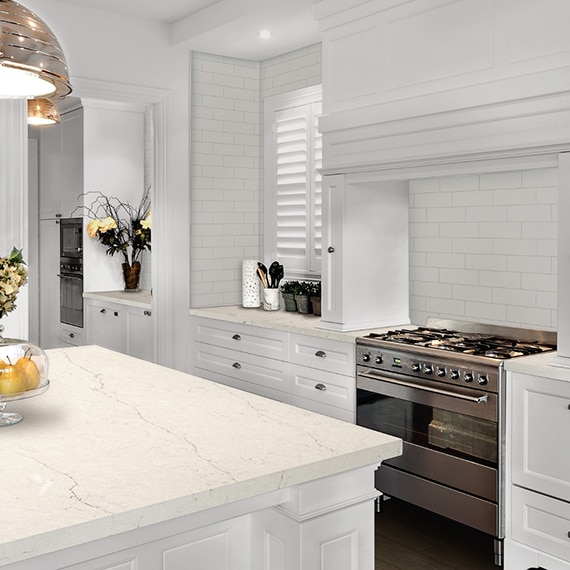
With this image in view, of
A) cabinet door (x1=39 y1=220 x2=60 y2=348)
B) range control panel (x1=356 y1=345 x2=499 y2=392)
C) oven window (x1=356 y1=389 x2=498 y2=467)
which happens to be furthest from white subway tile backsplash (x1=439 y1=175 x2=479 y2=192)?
cabinet door (x1=39 y1=220 x2=60 y2=348)

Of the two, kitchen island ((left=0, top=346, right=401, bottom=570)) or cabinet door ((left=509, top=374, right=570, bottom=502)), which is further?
cabinet door ((left=509, top=374, right=570, bottom=502))

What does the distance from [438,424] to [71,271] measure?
431cm

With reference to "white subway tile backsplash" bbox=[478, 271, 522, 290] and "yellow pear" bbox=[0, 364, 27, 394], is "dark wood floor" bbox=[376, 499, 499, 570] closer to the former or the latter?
"white subway tile backsplash" bbox=[478, 271, 522, 290]

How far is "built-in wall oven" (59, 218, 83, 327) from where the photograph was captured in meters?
6.50

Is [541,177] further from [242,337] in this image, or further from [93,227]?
[93,227]

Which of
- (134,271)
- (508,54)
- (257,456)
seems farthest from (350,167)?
(134,271)

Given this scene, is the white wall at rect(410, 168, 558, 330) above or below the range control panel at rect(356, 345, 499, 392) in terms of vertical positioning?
above

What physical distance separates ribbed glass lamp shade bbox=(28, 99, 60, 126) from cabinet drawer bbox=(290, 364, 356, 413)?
2.03 m

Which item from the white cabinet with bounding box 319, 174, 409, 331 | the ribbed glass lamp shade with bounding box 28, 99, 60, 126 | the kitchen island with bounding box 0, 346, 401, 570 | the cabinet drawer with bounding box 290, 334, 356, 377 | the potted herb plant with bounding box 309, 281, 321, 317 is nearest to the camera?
the kitchen island with bounding box 0, 346, 401, 570

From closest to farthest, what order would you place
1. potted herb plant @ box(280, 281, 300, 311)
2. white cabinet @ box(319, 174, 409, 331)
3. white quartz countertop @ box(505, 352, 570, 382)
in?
white quartz countertop @ box(505, 352, 570, 382) → white cabinet @ box(319, 174, 409, 331) → potted herb plant @ box(280, 281, 300, 311)

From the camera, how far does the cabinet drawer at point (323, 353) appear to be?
3969mm

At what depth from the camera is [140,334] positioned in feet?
18.1

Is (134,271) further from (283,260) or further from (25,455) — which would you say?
(25,455)

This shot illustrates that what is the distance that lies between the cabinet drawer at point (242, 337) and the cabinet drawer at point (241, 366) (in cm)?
4
